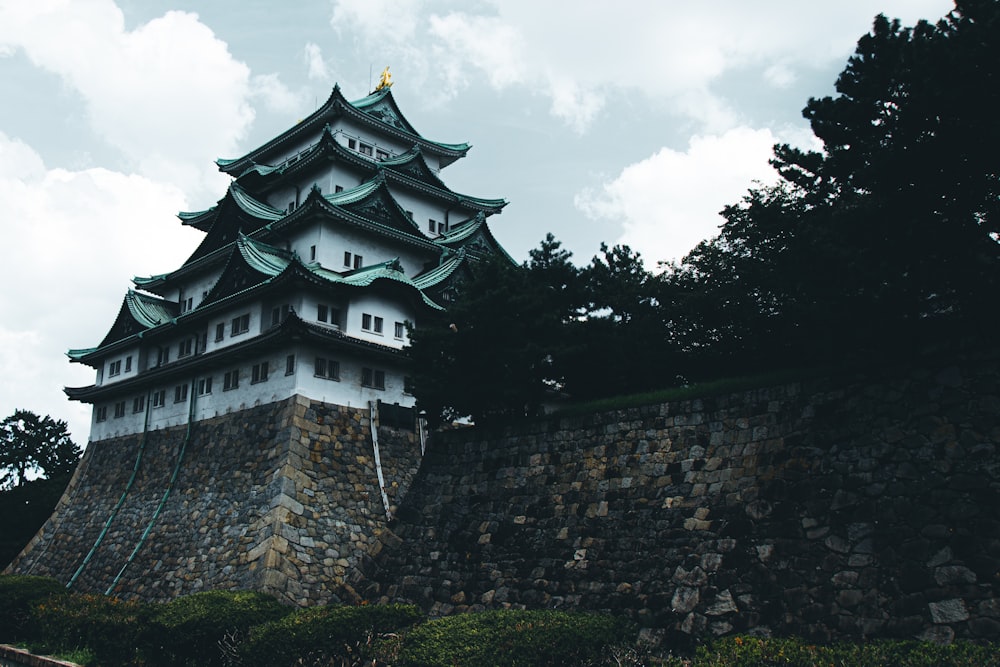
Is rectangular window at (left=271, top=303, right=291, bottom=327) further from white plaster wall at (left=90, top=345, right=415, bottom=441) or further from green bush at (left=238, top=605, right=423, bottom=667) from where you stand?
green bush at (left=238, top=605, right=423, bottom=667)

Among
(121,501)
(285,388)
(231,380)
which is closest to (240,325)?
(231,380)

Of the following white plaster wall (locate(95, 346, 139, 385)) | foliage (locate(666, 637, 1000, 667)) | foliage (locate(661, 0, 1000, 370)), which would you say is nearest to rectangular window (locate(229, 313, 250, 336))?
white plaster wall (locate(95, 346, 139, 385))

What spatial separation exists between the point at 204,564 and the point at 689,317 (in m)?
17.9

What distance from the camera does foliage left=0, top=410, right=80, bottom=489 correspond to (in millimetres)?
43281

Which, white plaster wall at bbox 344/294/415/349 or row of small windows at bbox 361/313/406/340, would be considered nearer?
white plaster wall at bbox 344/294/415/349

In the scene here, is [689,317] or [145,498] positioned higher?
[689,317]

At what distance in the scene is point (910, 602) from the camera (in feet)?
39.4

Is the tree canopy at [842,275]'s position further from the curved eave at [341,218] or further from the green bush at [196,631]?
the curved eave at [341,218]

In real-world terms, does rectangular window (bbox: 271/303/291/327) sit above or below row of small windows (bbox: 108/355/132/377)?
below

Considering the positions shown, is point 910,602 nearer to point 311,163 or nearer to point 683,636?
point 683,636

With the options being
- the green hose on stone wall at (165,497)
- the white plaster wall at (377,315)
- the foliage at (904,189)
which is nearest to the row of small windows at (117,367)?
the green hose on stone wall at (165,497)

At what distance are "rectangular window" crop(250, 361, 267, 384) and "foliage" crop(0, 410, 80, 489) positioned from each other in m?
21.8

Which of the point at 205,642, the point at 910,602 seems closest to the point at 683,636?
the point at 910,602

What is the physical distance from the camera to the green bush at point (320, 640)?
14594mm
